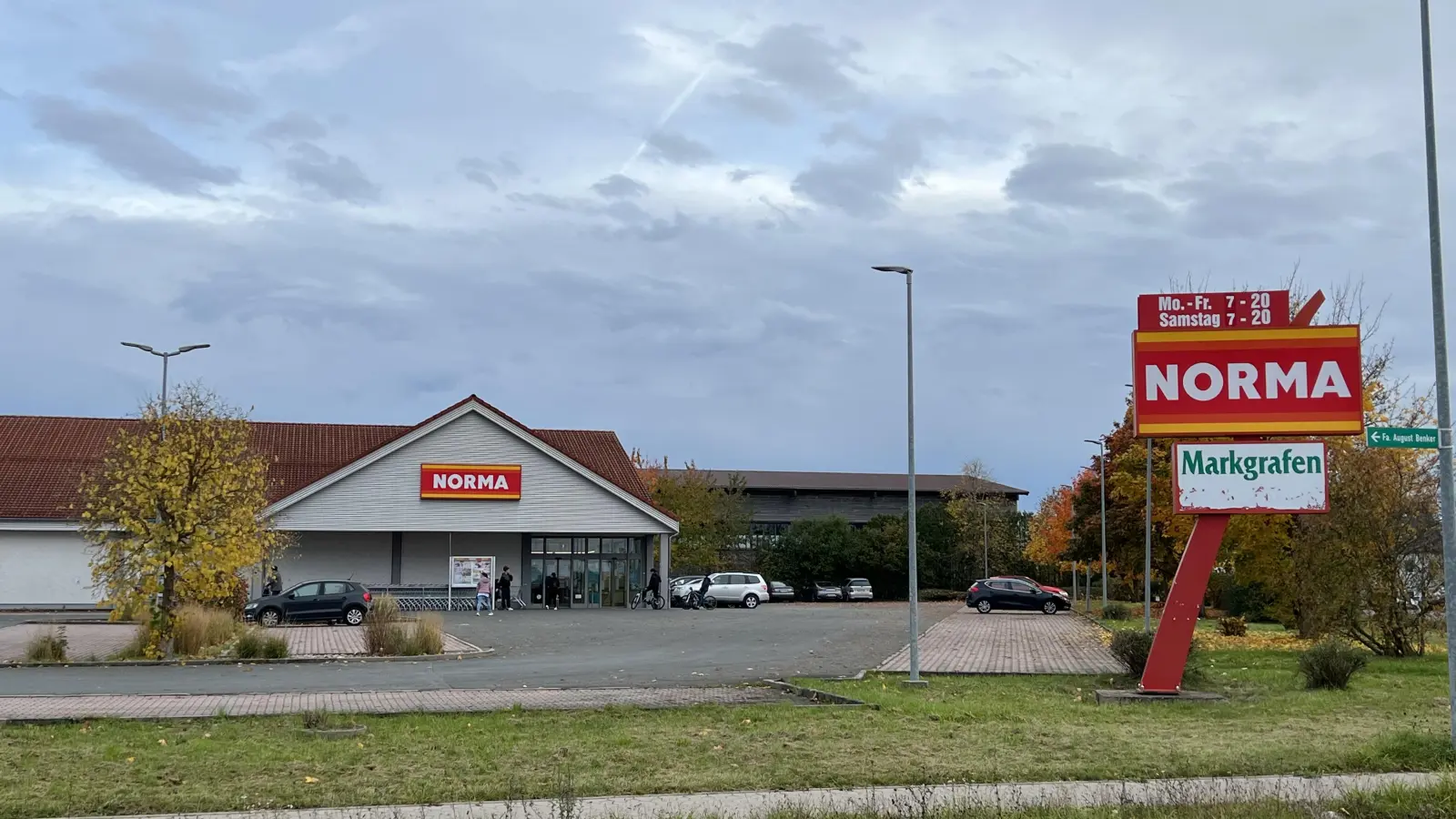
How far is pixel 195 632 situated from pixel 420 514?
23817 mm

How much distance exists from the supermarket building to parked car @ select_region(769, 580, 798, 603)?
2070cm

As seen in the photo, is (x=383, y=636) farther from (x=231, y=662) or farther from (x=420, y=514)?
(x=420, y=514)

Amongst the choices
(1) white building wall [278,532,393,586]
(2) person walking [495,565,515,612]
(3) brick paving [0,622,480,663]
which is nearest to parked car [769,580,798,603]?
(2) person walking [495,565,515,612]

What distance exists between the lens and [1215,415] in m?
19.0

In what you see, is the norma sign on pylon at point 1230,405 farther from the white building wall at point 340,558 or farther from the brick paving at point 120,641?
the white building wall at point 340,558

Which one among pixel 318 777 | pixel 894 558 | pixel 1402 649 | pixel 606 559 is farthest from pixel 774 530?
pixel 318 777

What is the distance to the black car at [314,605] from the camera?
37.6 m

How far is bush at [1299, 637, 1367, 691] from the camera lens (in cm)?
1938

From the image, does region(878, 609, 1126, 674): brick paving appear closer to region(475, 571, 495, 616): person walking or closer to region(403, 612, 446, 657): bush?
region(403, 612, 446, 657): bush

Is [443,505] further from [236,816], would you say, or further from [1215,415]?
[236,816]

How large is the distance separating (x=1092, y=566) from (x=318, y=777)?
53720mm

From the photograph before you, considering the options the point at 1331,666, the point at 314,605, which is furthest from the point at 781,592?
the point at 1331,666

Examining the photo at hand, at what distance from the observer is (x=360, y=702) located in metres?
17.4

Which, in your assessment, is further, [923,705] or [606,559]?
[606,559]
